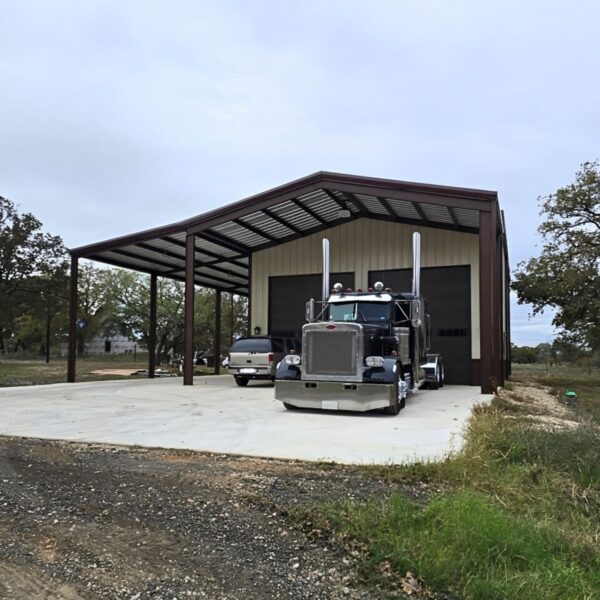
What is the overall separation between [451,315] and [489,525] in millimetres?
16501

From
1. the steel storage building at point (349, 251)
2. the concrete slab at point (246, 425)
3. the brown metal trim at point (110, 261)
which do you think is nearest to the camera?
the concrete slab at point (246, 425)

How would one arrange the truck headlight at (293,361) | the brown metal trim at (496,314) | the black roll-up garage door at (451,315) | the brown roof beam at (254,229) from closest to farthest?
1. the truck headlight at (293,361)
2. the brown metal trim at (496,314)
3. the brown roof beam at (254,229)
4. the black roll-up garage door at (451,315)

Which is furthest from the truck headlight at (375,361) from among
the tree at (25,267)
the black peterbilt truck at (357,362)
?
the tree at (25,267)

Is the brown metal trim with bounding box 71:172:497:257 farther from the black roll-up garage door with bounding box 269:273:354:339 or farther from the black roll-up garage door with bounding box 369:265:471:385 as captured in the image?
the black roll-up garage door with bounding box 269:273:354:339

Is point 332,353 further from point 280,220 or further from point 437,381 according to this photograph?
point 280,220

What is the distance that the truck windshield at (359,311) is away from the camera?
39.9ft

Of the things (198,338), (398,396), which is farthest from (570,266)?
(198,338)

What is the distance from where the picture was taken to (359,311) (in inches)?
487

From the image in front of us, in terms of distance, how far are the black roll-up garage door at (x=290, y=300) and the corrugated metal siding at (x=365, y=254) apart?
26 cm

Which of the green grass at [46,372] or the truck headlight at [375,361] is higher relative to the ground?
the truck headlight at [375,361]

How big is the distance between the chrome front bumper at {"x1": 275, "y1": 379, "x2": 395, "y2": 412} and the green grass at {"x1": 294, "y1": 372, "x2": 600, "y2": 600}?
4.00 meters

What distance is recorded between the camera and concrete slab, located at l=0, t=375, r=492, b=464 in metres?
7.13

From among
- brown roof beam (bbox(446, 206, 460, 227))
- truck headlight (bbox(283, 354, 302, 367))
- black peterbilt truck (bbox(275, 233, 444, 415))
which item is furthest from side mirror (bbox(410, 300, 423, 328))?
brown roof beam (bbox(446, 206, 460, 227))

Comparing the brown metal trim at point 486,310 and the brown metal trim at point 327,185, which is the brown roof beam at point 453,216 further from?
the brown metal trim at point 486,310
